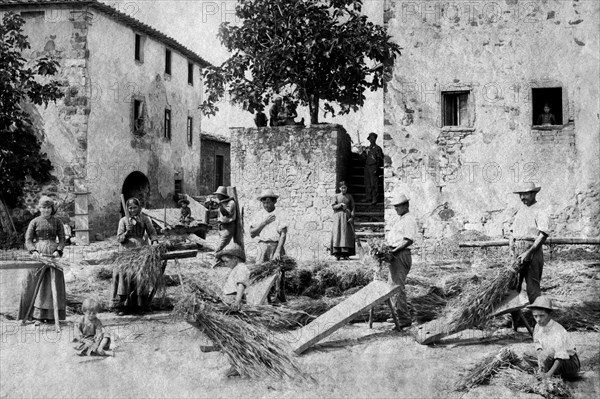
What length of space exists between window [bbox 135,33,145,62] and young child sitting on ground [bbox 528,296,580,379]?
1620 cm

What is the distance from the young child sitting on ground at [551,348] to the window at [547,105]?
7.81 metres

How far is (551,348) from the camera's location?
207 inches

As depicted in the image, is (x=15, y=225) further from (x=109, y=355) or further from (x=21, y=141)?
(x=109, y=355)

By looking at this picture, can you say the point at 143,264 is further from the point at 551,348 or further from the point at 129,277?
the point at 551,348

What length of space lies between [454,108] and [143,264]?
7822 millimetres

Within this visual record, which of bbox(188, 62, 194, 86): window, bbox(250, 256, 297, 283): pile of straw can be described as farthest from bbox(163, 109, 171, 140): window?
bbox(250, 256, 297, 283): pile of straw

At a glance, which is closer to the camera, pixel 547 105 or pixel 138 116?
pixel 547 105

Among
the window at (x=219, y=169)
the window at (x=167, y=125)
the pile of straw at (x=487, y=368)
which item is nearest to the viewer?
the pile of straw at (x=487, y=368)

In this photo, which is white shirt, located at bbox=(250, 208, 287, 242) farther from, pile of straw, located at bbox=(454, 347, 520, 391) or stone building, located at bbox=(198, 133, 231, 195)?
stone building, located at bbox=(198, 133, 231, 195)

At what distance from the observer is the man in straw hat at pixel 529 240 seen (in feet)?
21.3

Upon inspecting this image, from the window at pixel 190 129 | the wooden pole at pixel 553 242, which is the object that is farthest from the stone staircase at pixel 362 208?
the window at pixel 190 129

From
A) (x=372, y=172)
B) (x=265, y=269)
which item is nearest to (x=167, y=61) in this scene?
(x=372, y=172)

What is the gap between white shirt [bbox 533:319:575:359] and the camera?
5.21m

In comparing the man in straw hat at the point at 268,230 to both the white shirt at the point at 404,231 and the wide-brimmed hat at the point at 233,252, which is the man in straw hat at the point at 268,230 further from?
the white shirt at the point at 404,231
